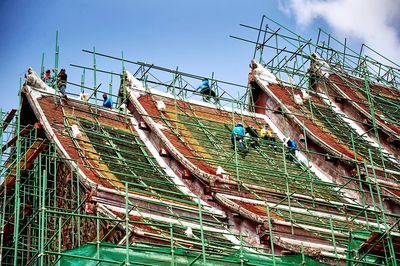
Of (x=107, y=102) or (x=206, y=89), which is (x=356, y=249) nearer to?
(x=107, y=102)

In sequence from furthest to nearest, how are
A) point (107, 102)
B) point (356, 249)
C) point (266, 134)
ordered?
1. point (266, 134)
2. point (107, 102)
3. point (356, 249)

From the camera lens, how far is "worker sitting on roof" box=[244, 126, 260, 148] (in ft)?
103

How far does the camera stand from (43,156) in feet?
89.1

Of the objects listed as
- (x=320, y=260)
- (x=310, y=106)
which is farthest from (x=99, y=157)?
(x=310, y=106)

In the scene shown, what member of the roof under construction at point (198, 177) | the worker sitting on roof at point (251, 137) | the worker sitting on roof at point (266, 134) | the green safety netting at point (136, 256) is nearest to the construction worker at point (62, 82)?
the roof under construction at point (198, 177)

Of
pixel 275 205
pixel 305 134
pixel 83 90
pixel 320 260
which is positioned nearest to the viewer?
pixel 320 260

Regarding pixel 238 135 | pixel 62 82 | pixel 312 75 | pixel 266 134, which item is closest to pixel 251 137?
pixel 238 135

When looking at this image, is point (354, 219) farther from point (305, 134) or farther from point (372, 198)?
point (305, 134)

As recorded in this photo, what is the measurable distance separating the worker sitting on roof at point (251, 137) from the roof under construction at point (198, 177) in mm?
43

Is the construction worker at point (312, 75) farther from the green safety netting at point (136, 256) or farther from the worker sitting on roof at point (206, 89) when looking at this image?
the green safety netting at point (136, 256)

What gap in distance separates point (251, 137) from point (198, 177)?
4.10 m

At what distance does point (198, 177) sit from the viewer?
2769cm

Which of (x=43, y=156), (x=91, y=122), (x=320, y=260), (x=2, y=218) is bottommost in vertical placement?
(x=320, y=260)

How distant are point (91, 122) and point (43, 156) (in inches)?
122
